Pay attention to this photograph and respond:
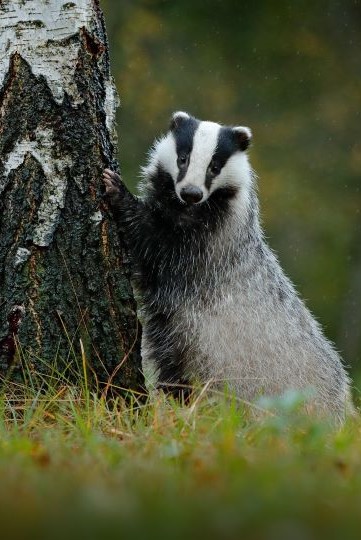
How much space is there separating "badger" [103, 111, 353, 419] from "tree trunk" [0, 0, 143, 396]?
526 mm

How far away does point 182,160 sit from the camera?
14.8 ft

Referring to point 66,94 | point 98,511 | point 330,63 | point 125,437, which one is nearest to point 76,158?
point 66,94

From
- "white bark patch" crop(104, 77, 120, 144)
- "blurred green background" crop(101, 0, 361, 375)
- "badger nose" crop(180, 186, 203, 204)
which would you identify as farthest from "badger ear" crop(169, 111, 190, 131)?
"blurred green background" crop(101, 0, 361, 375)

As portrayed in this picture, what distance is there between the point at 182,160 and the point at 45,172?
798 mm

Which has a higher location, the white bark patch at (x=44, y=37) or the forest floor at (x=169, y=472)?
the white bark patch at (x=44, y=37)

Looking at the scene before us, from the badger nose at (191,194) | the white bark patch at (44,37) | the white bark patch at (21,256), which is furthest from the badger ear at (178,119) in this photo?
the white bark patch at (21,256)

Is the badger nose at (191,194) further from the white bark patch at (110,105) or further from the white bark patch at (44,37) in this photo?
the white bark patch at (44,37)

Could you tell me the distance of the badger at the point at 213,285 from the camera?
14.8ft

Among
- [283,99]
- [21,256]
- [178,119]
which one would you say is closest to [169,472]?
[21,256]

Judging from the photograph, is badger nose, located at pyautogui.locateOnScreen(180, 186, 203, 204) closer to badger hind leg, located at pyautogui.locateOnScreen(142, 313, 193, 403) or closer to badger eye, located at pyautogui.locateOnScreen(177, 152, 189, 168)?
badger eye, located at pyautogui.locateOnScreen(177, 152, 189, 168)

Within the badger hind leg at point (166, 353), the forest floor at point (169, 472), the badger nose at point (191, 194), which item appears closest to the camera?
the forest floor at point (169, 472)

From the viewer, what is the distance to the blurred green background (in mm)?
11930

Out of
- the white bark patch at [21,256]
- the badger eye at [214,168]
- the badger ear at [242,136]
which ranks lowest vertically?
the white bark patch at [21,256]

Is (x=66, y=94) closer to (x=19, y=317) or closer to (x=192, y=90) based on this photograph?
(x=19, y=317)
